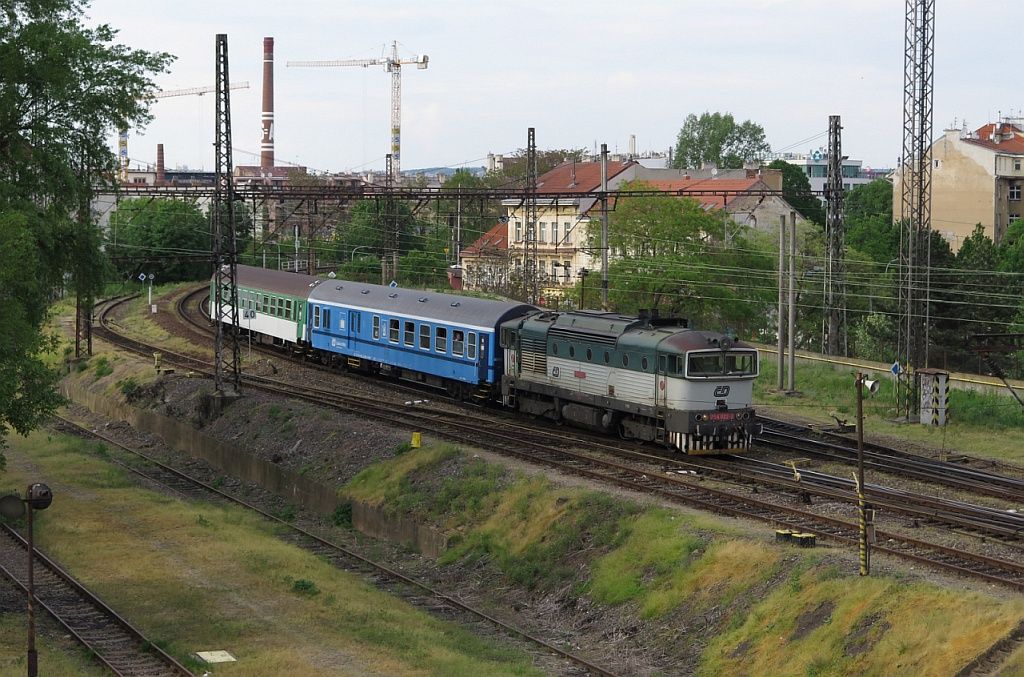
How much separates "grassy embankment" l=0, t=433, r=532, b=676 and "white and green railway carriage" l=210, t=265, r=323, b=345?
18.1 meters

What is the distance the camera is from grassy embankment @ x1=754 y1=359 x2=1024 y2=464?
36.3 m

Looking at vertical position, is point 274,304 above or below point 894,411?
above

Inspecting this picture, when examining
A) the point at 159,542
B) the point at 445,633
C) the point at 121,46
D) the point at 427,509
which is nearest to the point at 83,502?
the point at 159,542

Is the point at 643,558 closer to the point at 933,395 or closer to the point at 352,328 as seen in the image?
the point at 933,395

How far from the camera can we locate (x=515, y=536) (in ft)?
90.7

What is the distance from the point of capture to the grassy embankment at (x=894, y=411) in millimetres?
36312

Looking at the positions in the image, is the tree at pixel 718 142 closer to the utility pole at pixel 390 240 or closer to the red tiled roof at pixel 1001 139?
the red tiled roof at pixel 1001 139

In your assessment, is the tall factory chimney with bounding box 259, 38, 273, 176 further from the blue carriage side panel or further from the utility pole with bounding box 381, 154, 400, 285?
the blue carriage side panel

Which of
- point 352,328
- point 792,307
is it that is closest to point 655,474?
point 792,307

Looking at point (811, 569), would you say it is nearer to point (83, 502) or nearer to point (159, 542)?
point (159, 542)

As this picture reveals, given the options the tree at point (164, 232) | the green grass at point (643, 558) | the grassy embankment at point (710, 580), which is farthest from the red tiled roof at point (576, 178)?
the green grass at point (643, 558)

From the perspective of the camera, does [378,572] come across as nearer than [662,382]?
Yes

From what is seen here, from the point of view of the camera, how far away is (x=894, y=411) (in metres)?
41.3

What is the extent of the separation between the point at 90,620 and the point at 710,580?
37.2 ft
